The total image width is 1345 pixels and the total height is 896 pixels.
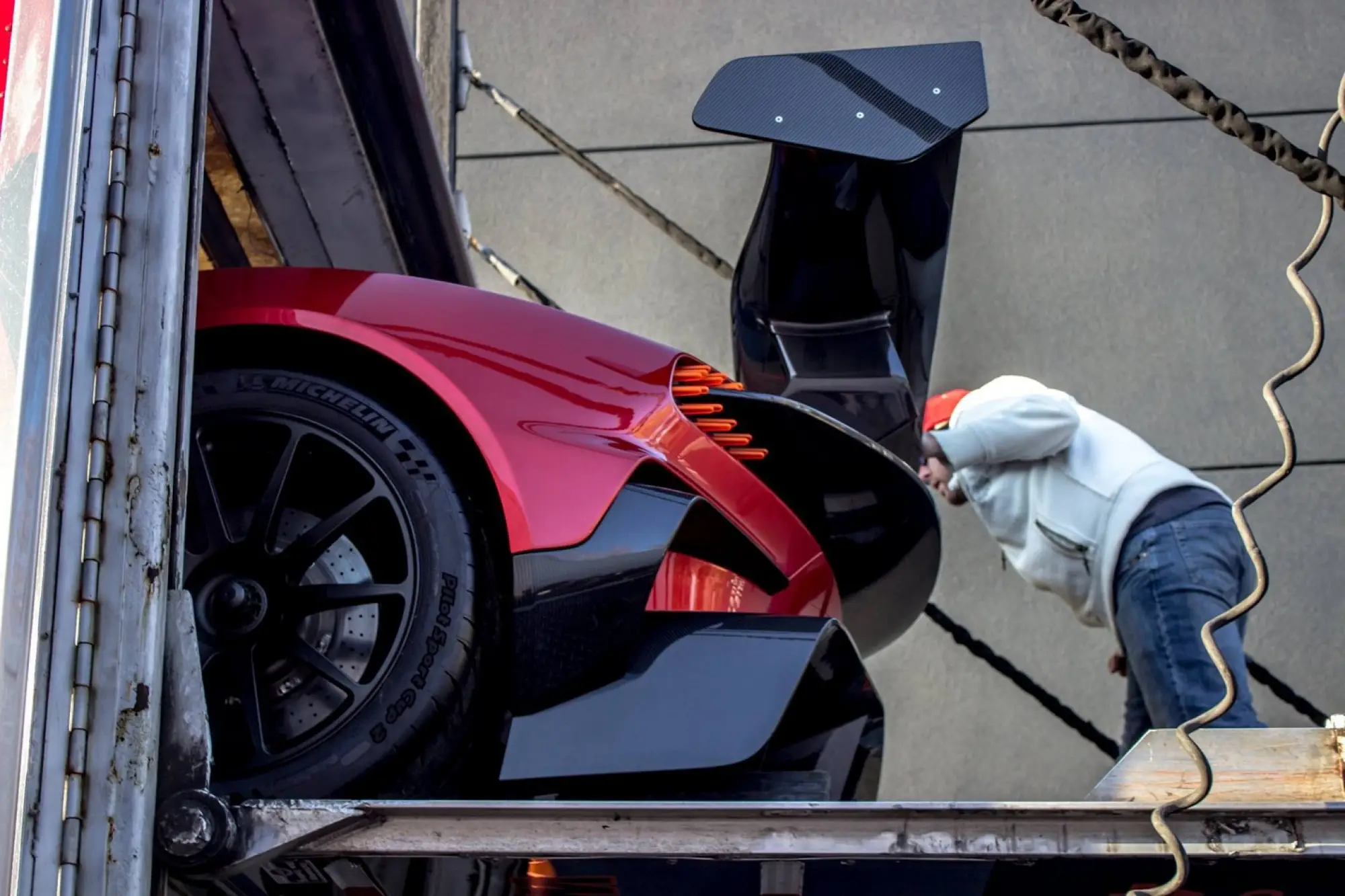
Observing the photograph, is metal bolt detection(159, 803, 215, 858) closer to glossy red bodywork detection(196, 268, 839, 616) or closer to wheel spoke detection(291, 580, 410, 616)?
wheel spoke detection(291, 580, 410, 616)

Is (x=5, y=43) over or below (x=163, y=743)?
over

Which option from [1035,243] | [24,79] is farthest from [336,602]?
[1035,243]

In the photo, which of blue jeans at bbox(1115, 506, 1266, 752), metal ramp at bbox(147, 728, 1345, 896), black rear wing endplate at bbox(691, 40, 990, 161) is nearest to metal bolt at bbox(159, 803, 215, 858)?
metal ramp at bbox(147, 728, 1345, 896)

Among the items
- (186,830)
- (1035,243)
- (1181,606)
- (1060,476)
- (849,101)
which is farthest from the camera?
(1035,243)

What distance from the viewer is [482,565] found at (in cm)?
209

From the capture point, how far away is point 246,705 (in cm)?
204

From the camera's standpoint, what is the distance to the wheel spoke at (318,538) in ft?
6.87

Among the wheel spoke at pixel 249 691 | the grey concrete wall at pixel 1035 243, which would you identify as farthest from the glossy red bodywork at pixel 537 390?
the grey concrete wall at pixel 1035 243

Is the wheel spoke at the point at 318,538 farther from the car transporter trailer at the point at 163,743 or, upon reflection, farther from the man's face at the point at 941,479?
the man's face at the point at 941,479

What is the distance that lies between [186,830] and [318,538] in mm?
514

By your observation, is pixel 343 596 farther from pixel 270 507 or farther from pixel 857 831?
pixel 857 831

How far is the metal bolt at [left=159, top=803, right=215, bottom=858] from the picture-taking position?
5.45ft

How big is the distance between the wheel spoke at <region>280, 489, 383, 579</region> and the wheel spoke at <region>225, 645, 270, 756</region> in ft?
0.40

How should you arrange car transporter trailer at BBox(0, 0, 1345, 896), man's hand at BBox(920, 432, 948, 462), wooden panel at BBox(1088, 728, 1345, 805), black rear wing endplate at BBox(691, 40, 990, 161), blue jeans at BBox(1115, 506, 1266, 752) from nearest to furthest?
1. car transporter trailer at BBox(0, 0, 1345, 896)
2. wooden panel at BBox(1088, 728, 1345, 805)
3. black rear wing endplate at BBox(691, 40, 990, 161)
4. blue jeans at BBox(1115, 506, 1266, 752)
5. man's hand at BBox(920, 432, 948, 462)
